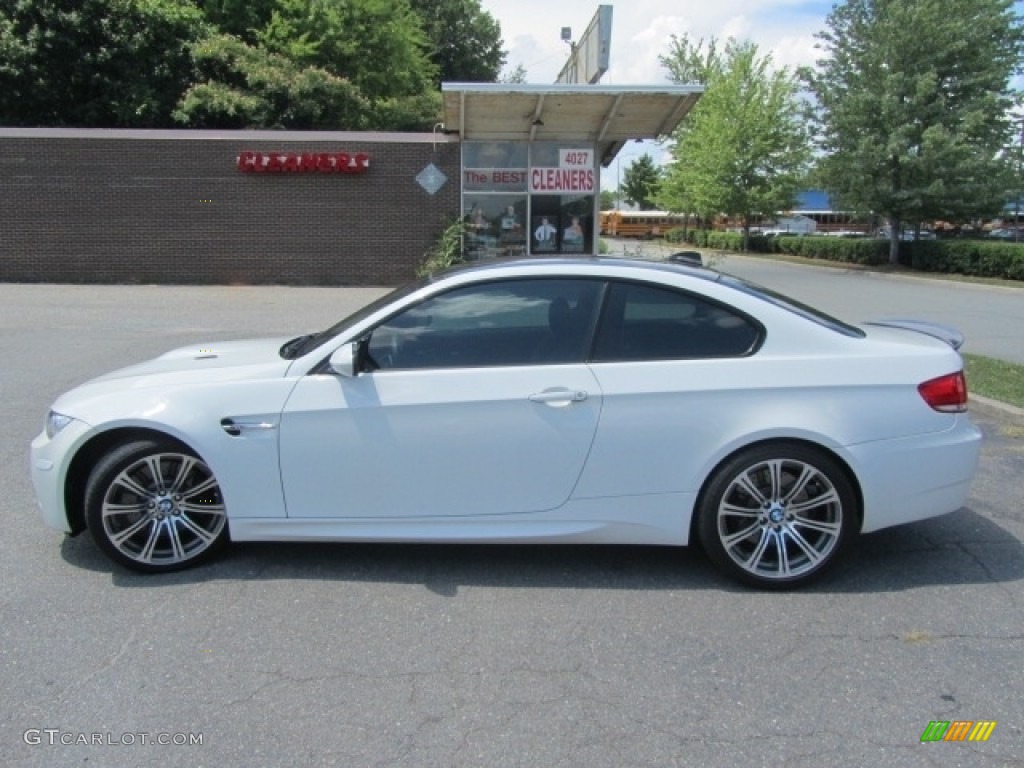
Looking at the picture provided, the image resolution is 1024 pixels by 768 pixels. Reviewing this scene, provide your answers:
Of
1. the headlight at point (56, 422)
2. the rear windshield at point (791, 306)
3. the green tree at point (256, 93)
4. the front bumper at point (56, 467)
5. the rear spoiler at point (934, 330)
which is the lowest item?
the front bumper at point (56, 467)

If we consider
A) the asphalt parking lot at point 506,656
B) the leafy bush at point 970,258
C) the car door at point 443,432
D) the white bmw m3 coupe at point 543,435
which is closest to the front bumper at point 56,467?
the white bmw m3 coupe at point 543,435

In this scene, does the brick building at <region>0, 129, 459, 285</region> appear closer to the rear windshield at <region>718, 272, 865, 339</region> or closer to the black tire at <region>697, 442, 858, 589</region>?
the rear windshield at <region>718, 272, 865, 339</region>

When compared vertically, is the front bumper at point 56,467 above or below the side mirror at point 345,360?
below

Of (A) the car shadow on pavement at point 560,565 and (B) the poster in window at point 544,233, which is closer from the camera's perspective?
(A) the car shadow on pavement at point 560,565

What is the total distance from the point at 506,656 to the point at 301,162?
16789 mm

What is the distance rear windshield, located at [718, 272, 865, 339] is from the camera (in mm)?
4102

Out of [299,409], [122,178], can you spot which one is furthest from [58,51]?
[299,409]

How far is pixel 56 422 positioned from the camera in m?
3.98

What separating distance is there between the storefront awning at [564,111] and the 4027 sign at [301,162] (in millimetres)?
2133

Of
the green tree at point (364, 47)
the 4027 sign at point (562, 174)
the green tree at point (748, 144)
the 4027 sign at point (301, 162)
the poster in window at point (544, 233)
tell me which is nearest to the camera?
the 4027 sign at point (301, 162)

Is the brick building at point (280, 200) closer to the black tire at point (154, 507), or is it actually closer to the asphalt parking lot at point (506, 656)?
the asphalt parking lot at point (506, 656)

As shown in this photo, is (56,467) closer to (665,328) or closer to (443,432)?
(443,432)

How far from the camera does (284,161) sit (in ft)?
60.0

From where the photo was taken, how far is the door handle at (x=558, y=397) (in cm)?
379
